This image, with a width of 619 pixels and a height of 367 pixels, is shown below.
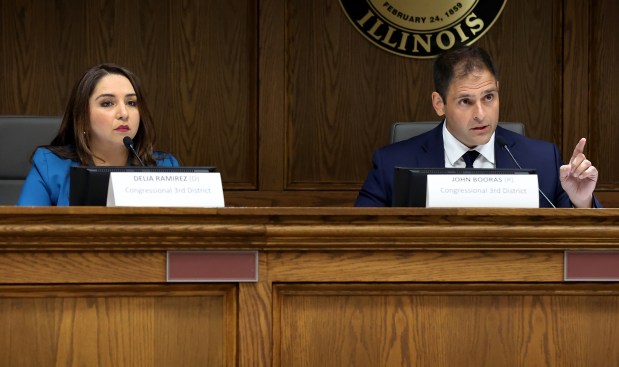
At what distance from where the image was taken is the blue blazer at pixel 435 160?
249 centimetres

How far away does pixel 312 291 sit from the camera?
5.30ft

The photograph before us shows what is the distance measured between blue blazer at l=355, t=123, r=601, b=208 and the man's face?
66 millimetres

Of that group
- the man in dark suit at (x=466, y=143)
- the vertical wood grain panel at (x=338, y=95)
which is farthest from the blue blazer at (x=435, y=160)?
the vertical wood grain panel at (x=338, y=95)

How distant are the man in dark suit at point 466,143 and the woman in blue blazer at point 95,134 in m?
0.66

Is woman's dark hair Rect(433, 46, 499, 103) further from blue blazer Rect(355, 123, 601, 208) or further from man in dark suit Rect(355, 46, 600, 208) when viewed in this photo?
blue blazer Rect(355, 123, 601, 208)

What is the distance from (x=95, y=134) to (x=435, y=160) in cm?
96

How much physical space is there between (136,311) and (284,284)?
27 cm

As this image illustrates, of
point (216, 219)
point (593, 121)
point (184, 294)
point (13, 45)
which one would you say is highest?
point (13, 45)

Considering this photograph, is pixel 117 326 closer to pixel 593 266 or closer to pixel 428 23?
pixel 593 266

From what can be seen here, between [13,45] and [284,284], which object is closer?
[284,284]

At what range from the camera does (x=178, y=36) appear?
3.69m

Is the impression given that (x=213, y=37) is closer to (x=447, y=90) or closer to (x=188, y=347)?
(x=447, y=90)

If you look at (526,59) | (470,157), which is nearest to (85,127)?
(470,157)

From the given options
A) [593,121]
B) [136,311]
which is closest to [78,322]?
[136,311]
